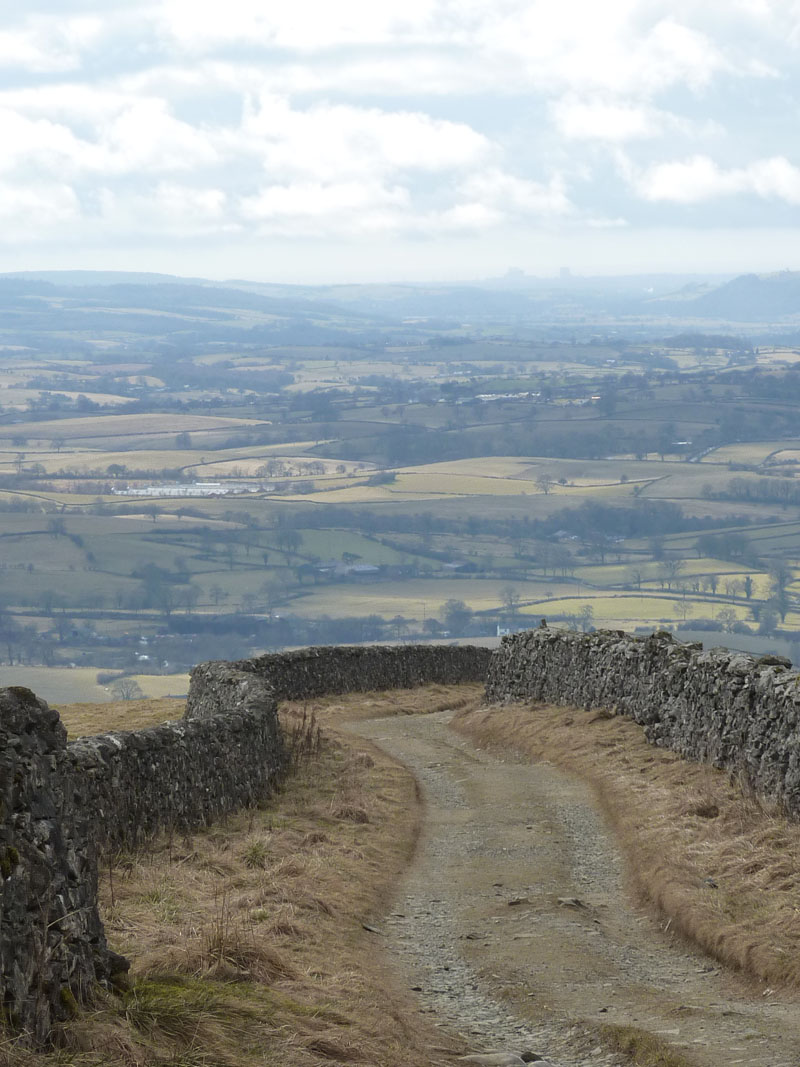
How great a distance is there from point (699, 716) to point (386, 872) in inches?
257

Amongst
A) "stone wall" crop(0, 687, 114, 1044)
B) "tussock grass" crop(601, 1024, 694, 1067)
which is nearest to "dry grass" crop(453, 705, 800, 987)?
"tussock grass" crop(601, 1024, 694, 1067)

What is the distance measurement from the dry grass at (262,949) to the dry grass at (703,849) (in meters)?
2.82

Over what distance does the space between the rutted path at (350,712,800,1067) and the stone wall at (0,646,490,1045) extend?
2737 millimetres

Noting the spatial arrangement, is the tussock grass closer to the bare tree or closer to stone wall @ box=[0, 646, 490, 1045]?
stone wall @ box=[0, 646, 490, 1045]

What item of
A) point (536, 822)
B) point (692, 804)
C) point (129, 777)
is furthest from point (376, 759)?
point (129, 777)

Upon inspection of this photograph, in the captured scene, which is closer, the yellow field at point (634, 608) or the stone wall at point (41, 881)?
the stone wall at point (41, 881)

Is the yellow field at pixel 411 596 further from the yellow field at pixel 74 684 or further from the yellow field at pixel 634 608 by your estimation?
the yellow field at pixel 74 684

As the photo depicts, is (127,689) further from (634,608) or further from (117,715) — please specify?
(634,608)

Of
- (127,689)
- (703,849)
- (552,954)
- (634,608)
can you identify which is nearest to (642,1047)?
(552,954)

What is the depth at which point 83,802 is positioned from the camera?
8242 millimetres

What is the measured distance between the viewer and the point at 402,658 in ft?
138

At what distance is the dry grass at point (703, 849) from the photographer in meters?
11.1

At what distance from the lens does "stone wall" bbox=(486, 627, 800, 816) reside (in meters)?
15.9

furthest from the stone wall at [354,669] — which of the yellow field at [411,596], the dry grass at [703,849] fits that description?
the yellow field at [411,596]
